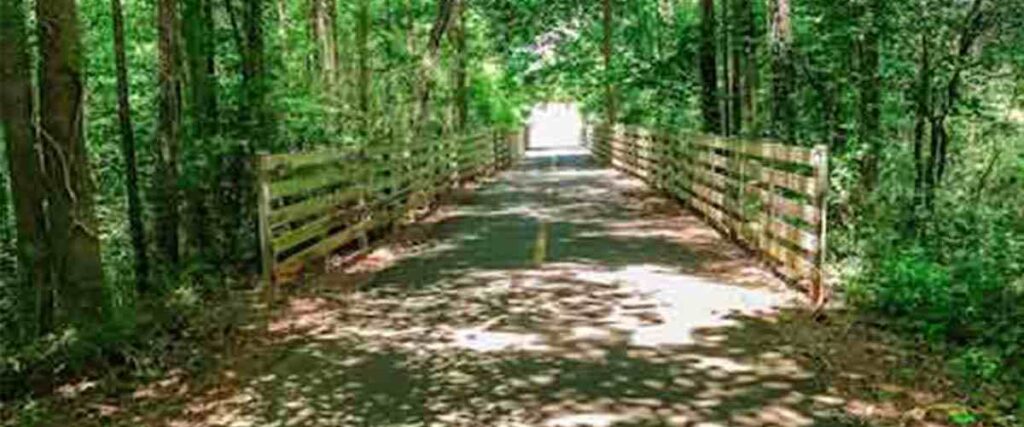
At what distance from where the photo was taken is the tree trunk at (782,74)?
12.7m

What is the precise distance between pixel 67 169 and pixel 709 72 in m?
15.5

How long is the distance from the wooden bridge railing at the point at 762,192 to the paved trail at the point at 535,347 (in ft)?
1.11

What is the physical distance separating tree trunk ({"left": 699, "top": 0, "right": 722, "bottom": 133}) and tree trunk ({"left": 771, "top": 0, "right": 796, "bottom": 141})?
23.3 ft

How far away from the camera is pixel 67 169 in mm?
7770

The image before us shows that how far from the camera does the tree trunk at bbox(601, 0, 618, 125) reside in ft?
92.6

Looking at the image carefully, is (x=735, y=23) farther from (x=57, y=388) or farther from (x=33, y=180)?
(x=57, y=388)

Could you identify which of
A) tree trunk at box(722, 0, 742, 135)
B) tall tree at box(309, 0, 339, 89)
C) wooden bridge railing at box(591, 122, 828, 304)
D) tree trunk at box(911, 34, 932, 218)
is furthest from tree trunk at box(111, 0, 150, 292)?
tree trunk at box(911, 34, 932, 218)

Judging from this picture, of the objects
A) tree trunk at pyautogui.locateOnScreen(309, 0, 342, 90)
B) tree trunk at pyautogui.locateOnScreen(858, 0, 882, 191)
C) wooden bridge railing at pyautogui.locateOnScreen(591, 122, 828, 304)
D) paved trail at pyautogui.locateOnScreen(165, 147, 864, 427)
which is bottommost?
paved trail at pyautogui.locateOnScreen(165, 147, 864, 427)

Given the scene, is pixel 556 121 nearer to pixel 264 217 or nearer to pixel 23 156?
pixel 264 217

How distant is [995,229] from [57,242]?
1020 cm

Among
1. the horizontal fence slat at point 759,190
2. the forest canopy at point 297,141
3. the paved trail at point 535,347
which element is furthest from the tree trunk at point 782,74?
the paved trail at point 535,347

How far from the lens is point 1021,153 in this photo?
17.5 meters

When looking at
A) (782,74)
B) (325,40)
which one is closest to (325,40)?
(325,40)

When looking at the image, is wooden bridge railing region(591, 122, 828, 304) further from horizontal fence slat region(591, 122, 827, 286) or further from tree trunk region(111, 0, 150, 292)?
tree trunk region(111, 0, 150, 292)
